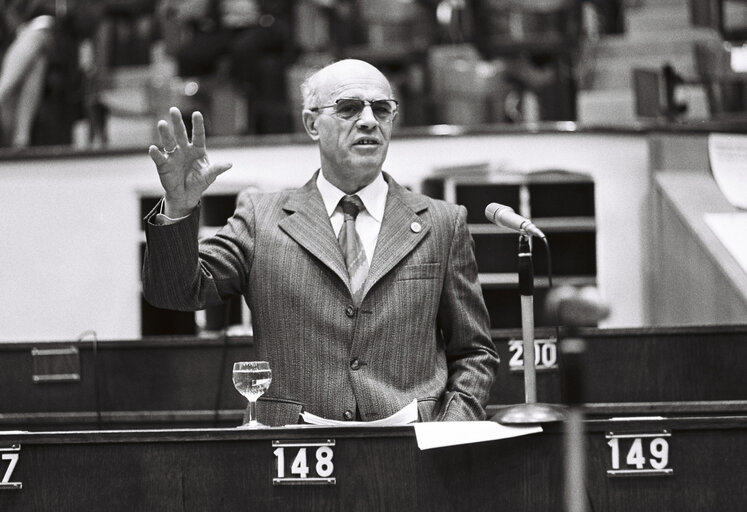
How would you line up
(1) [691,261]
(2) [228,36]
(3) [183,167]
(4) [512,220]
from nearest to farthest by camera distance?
1. (4) [512,220]
2. (3) [183,167]
3. (1) [691,261]
4. (2) [228,36]

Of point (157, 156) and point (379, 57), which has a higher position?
point (379, 57)

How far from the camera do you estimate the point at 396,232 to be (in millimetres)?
2521

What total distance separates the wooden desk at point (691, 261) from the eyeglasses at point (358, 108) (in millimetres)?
1792

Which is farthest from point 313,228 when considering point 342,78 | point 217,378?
point 217,378

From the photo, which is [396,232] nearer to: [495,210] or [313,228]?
[313,228]

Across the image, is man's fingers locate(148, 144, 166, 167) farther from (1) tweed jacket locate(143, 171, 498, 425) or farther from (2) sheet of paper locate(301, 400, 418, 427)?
(2) sheet of paper locate(301, 400, 418, 427)

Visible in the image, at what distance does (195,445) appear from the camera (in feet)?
6.68

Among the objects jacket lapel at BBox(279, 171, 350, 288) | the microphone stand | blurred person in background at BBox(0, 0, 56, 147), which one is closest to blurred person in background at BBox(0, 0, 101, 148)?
blurred person in background at BBox(0, 0, 56, 147)

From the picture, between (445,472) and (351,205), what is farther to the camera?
(351,205)

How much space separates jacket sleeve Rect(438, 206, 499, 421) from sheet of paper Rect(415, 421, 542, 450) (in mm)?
464

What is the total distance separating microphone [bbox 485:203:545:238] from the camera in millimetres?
2059

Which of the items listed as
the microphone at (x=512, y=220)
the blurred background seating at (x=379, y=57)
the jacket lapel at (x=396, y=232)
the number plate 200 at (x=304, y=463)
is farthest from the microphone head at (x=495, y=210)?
the blurred background seating at (x=379, y=57)

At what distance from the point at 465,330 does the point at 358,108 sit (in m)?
0.55

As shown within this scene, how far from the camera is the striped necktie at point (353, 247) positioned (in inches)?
98.0
